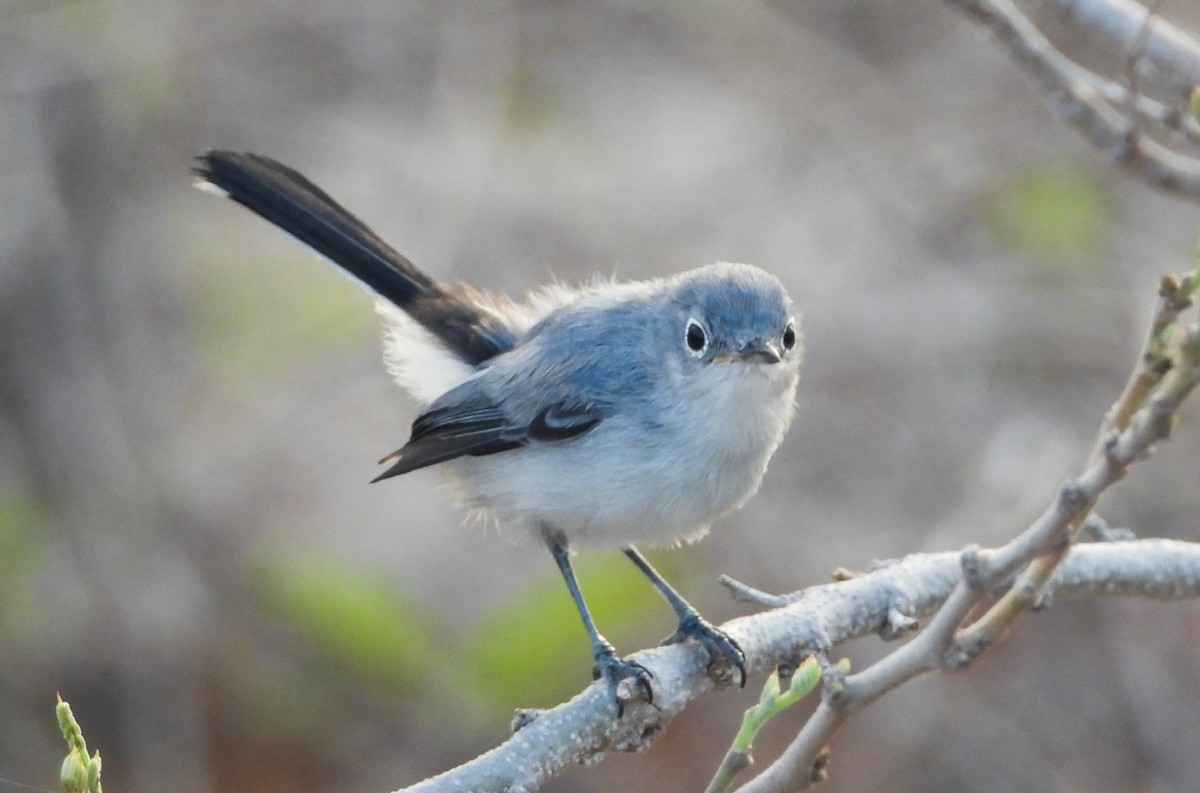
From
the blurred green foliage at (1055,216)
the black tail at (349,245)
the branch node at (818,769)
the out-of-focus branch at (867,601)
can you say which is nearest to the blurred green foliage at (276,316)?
the black tail at (349,245)

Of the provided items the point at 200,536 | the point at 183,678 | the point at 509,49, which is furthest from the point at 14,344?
the point at 509,49

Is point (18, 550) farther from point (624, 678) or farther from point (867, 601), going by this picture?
point (867, 601)

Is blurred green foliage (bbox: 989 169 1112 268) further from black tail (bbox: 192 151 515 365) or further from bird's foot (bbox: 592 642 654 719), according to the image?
bird's foot (bbox: 592 642 654 719)

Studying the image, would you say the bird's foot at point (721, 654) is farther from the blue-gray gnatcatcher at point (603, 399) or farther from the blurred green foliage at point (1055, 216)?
the blurred green foliage at point (1055, 216)

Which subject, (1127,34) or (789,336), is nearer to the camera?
(1127,34)

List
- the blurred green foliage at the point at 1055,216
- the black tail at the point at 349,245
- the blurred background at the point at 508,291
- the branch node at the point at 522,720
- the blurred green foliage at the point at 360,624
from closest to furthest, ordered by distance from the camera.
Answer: the branch node at the point at 522,720 → the black tail at the point at 349,245 → the blurred green foliage at the point at 360,624 → the blurred background at the point at 508,291 → the blurred green foliage at the point at 1055,216

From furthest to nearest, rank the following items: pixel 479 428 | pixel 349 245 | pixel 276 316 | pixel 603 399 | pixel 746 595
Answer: pixel 276 316, pixel 349 245, pixel 479 428, pixel 603 399, pixel 746 595

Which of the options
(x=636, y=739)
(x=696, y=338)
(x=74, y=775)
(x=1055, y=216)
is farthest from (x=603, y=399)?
(x=1055, y=216)
